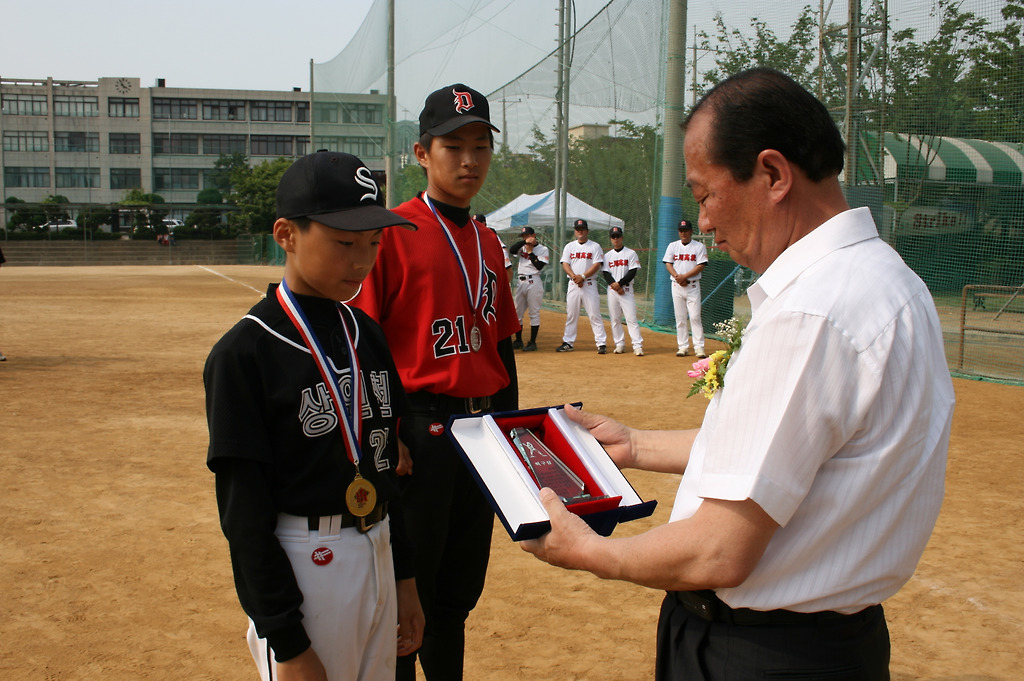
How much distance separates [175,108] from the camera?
3157 inches

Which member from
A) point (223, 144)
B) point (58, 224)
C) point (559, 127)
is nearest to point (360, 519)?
point (559, 127)

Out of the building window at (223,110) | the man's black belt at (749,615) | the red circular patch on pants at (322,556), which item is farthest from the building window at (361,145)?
the building window at (223,110)

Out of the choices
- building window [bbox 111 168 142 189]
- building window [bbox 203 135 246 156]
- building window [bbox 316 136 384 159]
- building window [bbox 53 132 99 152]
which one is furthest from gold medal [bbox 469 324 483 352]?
building window [bbox 53 132 99 152]

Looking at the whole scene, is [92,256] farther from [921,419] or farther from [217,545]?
[921,419]

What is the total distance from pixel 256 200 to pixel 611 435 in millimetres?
61415

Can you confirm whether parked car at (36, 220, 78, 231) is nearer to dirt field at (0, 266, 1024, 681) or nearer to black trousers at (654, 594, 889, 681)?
dirt field at (0, 266, 1024, 681)

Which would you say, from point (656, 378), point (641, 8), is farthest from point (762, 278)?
point (641, 8)

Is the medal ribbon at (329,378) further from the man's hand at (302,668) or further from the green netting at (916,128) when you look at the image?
the green netting at (916,128)

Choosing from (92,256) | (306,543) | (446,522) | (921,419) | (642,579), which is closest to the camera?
(921,419)

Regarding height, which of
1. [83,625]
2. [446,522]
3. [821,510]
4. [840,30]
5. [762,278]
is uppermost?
[840,30]

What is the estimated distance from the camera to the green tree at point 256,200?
59.5m

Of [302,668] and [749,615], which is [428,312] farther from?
[749,615]

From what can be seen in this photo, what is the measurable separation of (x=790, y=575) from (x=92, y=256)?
195 feet

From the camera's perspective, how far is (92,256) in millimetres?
53656
